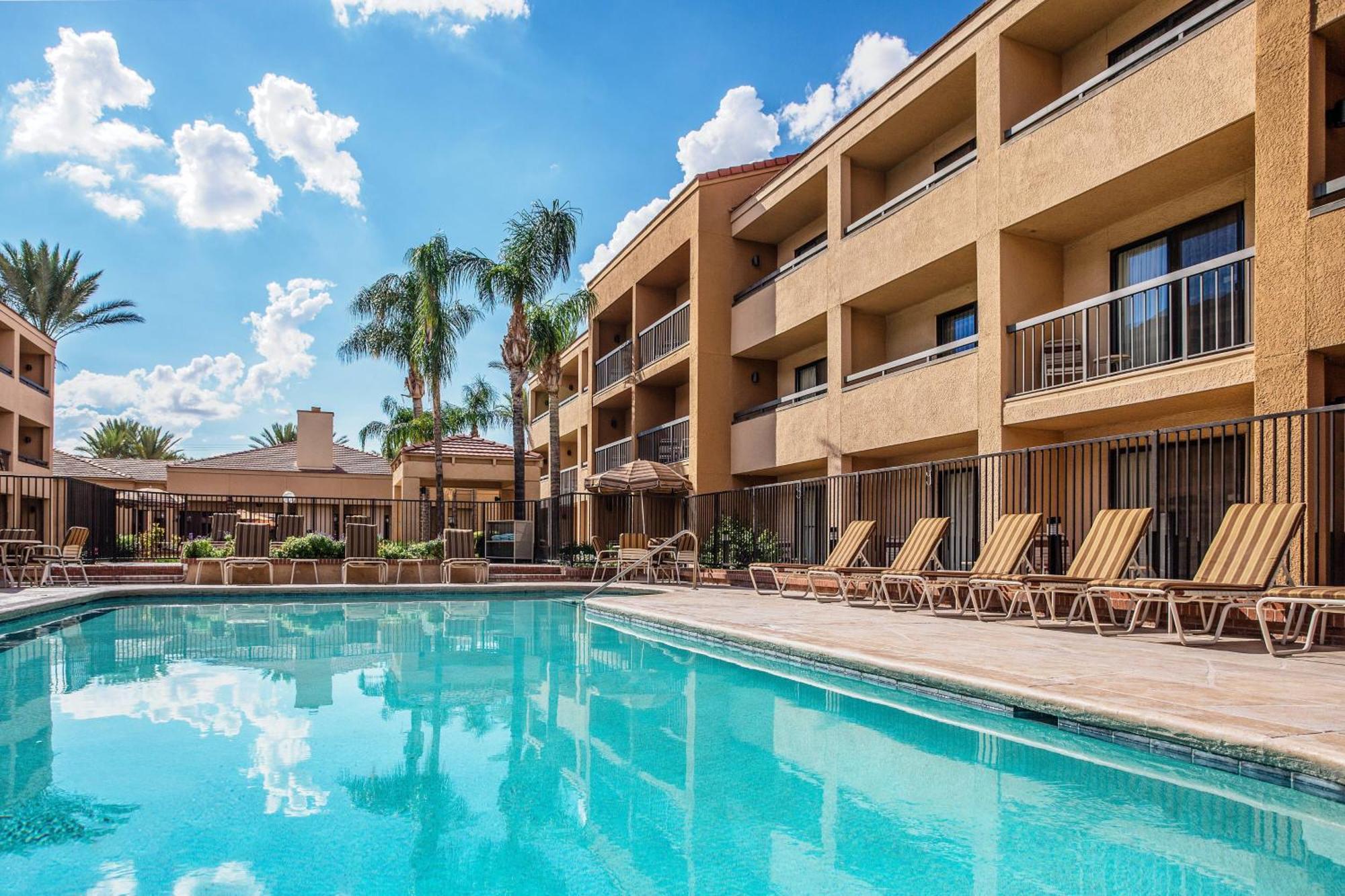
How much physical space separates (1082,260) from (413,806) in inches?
505

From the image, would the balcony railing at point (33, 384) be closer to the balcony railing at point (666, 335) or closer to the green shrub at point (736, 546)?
the balcony railing at point (666, 335)

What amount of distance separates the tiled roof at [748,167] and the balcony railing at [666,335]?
299cm

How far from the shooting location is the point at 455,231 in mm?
27656

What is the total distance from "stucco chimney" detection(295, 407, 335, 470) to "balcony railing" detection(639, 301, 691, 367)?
64.7 feet

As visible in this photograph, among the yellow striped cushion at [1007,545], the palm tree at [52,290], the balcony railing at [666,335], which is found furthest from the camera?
the palm tree at [52,290]

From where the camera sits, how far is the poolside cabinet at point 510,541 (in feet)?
73.8

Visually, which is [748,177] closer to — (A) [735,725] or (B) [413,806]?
(A) [735,725]

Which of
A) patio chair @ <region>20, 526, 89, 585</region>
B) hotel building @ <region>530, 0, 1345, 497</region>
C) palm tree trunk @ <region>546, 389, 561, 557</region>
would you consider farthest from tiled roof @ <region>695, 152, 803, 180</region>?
patio chair @ <region>20, 526, 89, 585</region>

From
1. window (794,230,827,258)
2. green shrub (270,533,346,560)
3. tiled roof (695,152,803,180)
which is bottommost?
green shrub (270,533,346,560)

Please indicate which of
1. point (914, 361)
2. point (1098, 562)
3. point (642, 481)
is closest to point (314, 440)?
point (642, 481)

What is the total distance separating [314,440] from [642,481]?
25.0m

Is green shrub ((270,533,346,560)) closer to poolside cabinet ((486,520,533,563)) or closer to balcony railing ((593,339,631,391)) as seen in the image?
poolside cabinet ((486,520,533,563))

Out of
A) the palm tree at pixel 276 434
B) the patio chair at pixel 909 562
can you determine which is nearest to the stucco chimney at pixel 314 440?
the palm tree at pixel 276 434

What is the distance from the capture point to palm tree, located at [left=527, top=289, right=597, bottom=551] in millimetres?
24297
